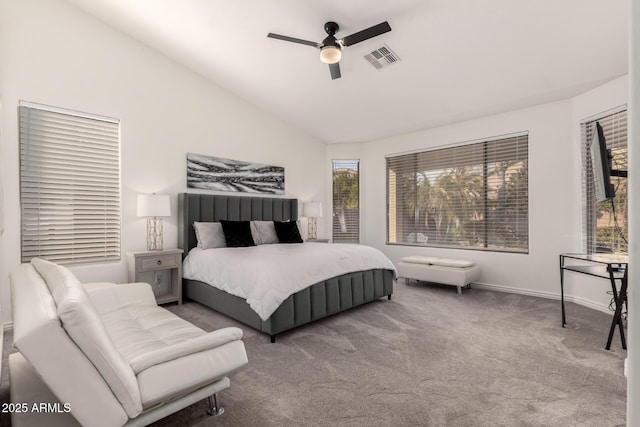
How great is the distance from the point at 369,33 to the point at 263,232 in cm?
300

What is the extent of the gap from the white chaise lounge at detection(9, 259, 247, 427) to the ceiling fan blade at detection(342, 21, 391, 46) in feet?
8.64

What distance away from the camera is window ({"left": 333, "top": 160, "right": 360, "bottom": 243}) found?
253 inches

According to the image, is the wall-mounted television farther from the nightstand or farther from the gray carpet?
the nightstand

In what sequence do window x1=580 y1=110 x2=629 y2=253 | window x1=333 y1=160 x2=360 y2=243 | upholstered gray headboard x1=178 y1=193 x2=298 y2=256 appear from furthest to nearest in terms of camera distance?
window x1=333 y1=160 x2=360 y2=243
upholstered gray headboard x1=178 y1=193 x2=298 y2=256
window x1=580 y1=110 x2=629 y2=253

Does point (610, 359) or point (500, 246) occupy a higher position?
point (500, 246)

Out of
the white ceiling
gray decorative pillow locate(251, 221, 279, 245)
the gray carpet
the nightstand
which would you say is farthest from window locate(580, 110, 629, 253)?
the nightstand

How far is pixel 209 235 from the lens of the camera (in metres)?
4.18

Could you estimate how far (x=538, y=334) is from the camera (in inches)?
116

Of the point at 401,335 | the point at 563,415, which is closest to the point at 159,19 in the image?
the point at 401,335

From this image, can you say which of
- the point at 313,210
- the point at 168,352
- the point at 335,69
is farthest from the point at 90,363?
the point at 313,210

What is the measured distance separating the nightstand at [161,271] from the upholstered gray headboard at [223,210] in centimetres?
32

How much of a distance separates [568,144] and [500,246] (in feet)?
5.30

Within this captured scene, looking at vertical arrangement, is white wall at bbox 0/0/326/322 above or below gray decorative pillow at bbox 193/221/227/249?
above

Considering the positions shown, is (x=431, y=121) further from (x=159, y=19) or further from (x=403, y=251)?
(x=159, y=19)
